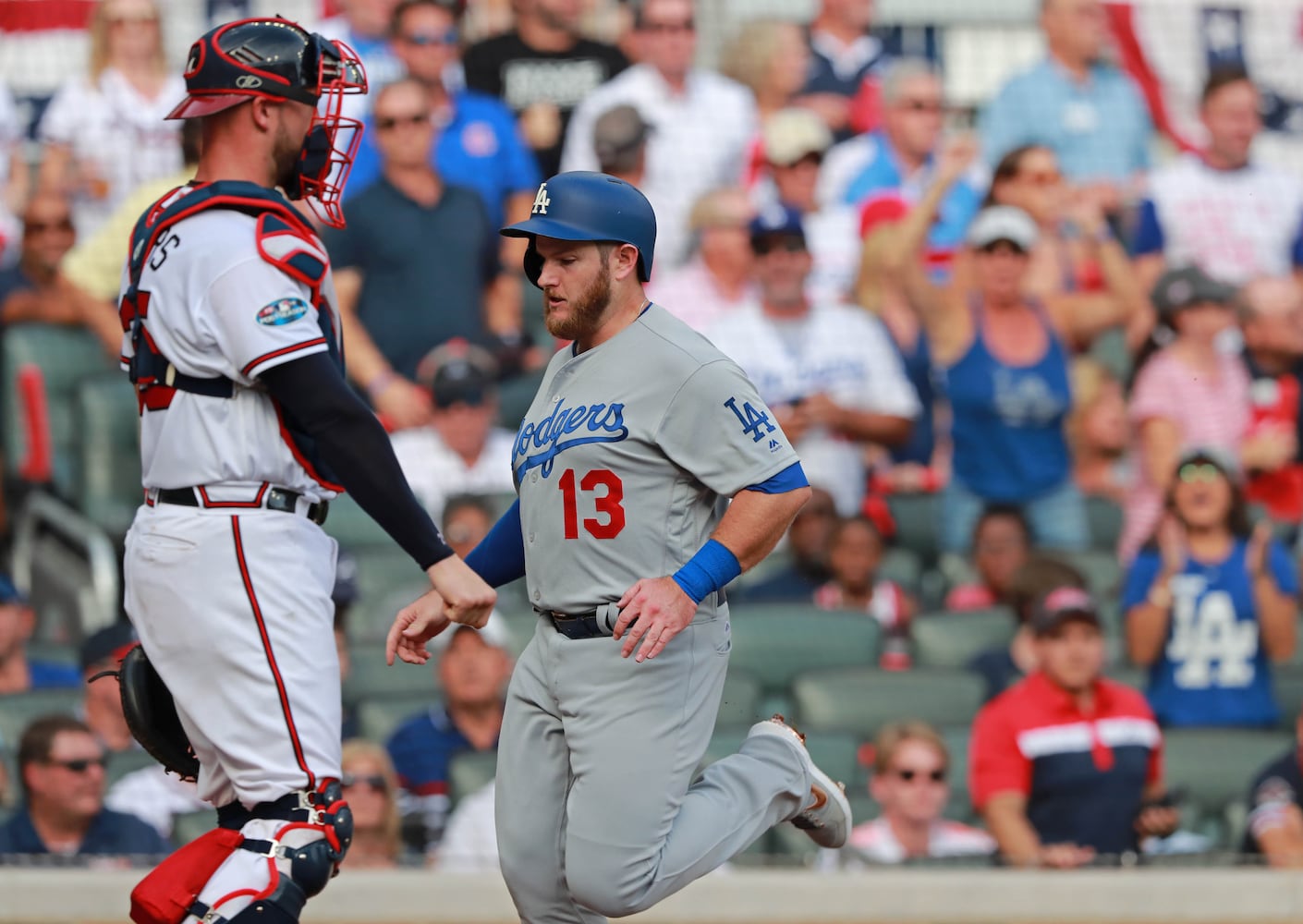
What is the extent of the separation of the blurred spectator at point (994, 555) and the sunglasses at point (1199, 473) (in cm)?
59

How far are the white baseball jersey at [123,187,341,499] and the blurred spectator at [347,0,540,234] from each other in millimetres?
3778

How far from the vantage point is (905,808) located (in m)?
5.31

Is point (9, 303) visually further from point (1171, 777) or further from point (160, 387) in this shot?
point (1171, 777)

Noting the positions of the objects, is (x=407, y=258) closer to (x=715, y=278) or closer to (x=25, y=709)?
(x=715, y=278)

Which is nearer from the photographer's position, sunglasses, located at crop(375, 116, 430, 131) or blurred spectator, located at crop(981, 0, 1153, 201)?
sunglasses, located at crop(375, 116, 430, 131)

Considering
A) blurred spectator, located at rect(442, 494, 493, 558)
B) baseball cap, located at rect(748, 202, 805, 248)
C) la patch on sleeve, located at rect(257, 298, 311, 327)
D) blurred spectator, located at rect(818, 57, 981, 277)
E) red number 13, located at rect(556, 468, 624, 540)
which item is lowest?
blurred spectator, located at rect(442, 494, 493, 558)

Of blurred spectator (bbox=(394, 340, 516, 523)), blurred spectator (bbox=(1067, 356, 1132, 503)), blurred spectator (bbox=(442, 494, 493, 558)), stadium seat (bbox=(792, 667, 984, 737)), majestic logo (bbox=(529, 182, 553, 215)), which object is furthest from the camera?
blurred spectator (bbox=(1067, 356, 1132, 503))

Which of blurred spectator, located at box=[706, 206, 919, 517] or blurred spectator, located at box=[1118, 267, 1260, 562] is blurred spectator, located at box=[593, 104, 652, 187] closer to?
blurred spectator, located at box=[706, 206, 919, 517]

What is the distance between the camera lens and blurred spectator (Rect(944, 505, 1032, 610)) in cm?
642

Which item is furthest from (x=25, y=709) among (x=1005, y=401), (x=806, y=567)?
(x=1005, y=401)

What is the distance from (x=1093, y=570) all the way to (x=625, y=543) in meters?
3.87

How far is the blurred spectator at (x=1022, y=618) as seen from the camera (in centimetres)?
592

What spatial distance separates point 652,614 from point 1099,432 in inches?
177

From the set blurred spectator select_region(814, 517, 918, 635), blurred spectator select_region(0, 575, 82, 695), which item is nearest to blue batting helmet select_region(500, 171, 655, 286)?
blurred spectator select_region(0, 575, 82, 695)
